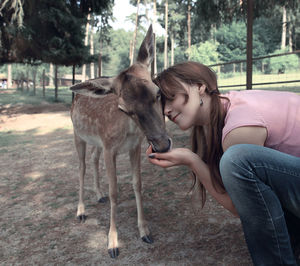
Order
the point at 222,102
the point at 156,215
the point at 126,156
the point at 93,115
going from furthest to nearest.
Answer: the point at 126,156 → the point at 93,115 → the point at 156,215 → the point at 222,102

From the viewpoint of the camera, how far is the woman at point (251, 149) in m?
1.71

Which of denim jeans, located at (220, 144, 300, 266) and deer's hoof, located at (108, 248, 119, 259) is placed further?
deer's hoof, located at (108, 248, 119, 259)

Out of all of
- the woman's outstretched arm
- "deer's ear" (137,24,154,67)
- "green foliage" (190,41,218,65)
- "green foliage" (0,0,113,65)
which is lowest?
the woman's outstretched arm

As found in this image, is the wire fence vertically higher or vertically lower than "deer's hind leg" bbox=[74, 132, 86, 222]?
higher

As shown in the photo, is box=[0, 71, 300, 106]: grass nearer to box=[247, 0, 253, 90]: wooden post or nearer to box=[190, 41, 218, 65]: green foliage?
box=[247, 0, 253, 90]: wooden post

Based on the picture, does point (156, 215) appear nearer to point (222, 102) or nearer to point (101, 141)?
point (101, 141)

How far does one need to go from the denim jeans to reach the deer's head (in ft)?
1.93

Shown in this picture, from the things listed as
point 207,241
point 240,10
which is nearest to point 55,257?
point 207,241

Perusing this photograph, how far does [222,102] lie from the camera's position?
200 centimetres

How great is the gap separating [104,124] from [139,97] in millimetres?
1144

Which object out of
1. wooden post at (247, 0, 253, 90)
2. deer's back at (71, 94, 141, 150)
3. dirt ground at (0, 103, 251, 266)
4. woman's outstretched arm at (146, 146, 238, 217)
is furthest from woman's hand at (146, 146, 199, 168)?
wooden post at (247, 0, 253, 90)

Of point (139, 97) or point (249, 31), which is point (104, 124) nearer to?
point (139, 97)

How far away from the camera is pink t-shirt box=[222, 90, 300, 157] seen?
1.72m

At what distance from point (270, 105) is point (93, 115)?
8.13ft
